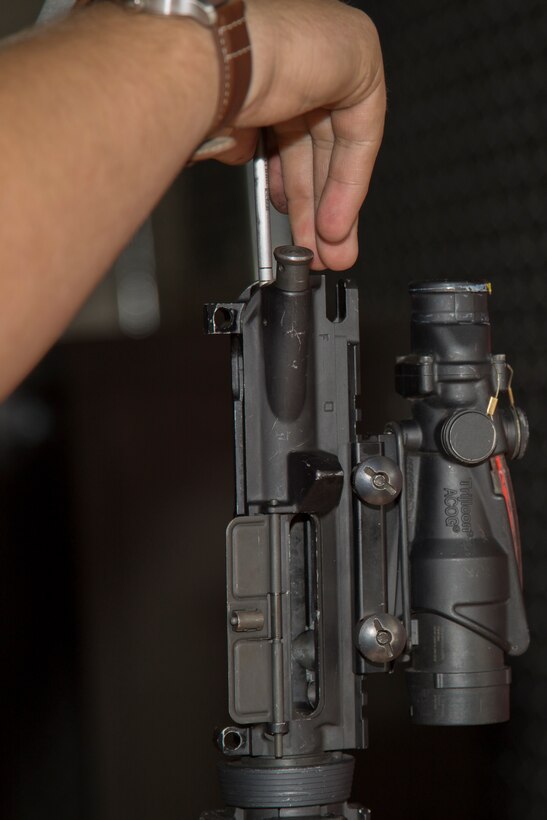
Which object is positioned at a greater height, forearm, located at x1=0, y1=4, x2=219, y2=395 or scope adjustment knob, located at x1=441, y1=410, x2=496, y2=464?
forearm, located at x1=0, y1=4, x2=219, y2=395

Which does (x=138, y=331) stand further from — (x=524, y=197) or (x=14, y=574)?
(x=524, y=197)

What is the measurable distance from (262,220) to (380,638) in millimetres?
424

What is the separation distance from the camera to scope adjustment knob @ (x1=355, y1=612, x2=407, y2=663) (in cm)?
110

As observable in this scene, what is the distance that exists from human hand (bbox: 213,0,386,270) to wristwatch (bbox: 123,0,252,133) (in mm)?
22

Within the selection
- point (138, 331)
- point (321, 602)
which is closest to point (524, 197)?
point (138, 331)

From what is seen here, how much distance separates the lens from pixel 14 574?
2113mm

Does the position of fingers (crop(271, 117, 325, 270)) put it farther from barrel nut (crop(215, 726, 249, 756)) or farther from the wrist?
barrel nut (crop(215, 726, 249, 756))

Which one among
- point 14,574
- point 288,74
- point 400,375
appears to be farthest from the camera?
point 14,574

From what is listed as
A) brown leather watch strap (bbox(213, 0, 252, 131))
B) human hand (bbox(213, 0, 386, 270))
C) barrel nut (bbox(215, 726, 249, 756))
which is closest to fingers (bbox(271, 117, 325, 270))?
human hand (bbox(213, 0, 386, 270))

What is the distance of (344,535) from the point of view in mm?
1127

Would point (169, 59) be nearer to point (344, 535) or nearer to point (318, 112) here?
point (318, 112)

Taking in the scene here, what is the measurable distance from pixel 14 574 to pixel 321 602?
3.73 ft

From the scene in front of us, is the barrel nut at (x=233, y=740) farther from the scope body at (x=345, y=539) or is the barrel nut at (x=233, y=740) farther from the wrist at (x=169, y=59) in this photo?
the wrist at (x=169, y=59)

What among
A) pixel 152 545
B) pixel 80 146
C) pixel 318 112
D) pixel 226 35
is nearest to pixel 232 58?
pixel 226 35
